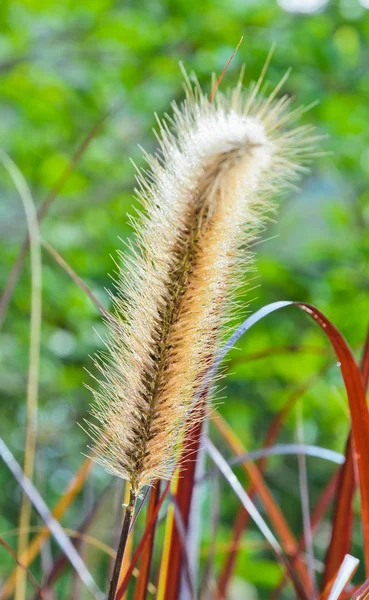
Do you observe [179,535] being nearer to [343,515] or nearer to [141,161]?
[343,515]

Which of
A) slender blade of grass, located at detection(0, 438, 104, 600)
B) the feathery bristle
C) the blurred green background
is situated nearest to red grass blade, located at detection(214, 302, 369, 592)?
the feathery bristle

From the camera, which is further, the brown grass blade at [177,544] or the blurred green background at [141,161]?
the blurred green background at [141,161]

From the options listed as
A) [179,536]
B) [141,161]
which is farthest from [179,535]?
[141,161]

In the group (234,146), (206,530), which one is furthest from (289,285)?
(234,146)

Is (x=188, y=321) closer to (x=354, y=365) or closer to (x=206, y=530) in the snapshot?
(x=354, y=365)

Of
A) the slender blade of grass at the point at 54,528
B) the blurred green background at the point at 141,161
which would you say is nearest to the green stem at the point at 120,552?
the slender blade of grass at the point at 54,528

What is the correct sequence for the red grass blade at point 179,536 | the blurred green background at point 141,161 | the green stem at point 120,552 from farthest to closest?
A: the blurred green background at point 141,161 < the red grass blade at point 179,536 < the green stem at point 120,552

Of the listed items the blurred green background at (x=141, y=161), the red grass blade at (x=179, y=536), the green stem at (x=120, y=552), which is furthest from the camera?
the blurred green background at (x=141, y=161)

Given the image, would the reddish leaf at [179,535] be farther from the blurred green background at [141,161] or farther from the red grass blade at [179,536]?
the blurred green background at [141,161]
